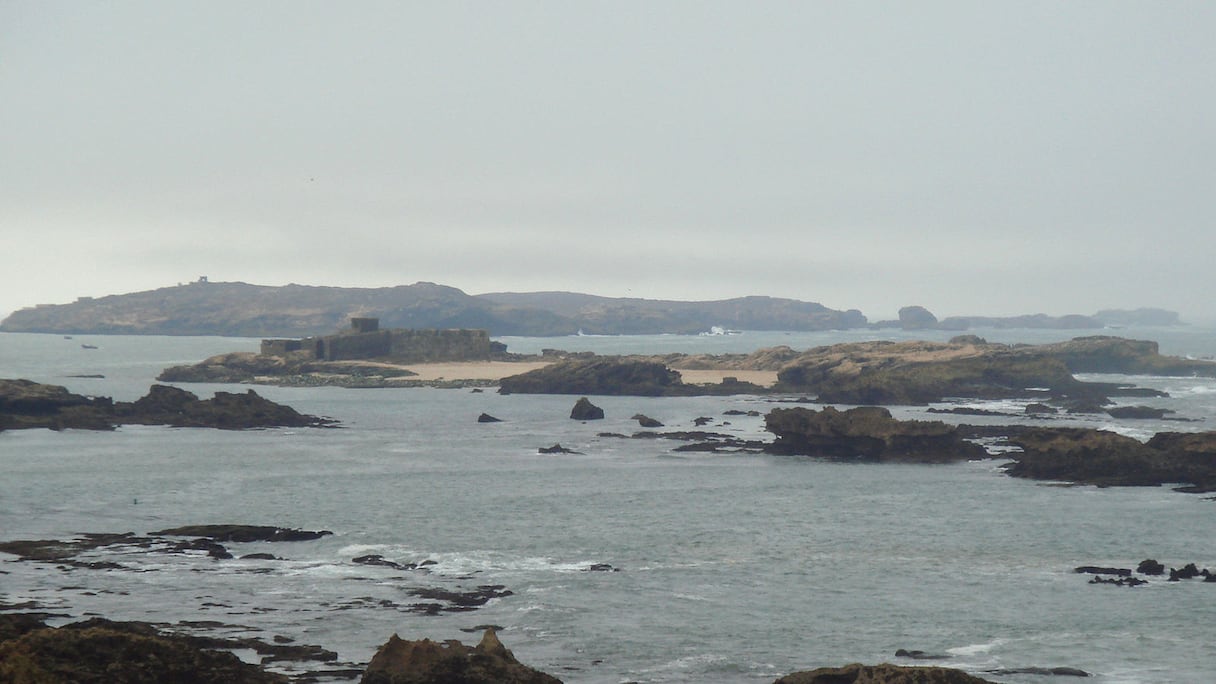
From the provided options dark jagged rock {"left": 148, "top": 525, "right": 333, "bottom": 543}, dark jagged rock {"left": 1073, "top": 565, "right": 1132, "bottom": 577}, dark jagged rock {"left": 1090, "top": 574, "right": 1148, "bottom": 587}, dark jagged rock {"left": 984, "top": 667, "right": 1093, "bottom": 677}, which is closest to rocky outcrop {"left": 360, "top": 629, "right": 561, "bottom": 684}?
dark jagged rock {"left": 984, "top": 667, "right": 1093, "bottom": 677}

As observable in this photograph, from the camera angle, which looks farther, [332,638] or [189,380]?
[189,380]

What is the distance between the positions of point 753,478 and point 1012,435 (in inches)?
896

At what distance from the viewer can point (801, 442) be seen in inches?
2876

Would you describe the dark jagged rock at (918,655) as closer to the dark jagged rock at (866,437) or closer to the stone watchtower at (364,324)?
the dark jagged rock at (866,437)

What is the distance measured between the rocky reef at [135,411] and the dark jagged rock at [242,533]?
42.3 m

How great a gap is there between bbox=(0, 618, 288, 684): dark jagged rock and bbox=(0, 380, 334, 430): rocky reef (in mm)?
65435

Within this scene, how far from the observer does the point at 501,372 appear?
484 feet

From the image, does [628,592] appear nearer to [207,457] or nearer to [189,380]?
[207,457]

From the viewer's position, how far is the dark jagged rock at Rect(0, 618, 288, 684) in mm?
20938

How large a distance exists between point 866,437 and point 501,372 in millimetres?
80871

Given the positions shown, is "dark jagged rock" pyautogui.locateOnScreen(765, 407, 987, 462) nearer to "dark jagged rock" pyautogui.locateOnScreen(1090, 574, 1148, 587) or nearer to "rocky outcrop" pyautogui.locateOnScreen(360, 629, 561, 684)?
"dark jagged rock" pyautogui.locateOnScreen(1090, 574, 1148, 587)

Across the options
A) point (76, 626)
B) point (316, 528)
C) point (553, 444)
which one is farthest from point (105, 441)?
point (76, 626)

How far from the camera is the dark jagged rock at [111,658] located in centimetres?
2094

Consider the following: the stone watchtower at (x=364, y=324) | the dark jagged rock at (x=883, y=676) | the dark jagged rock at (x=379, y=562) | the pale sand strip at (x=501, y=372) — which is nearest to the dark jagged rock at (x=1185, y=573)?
the dark jagged rock at (x=883, y=676)
